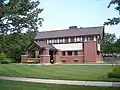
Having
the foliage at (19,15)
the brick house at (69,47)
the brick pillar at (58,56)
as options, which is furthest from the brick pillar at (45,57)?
the foliage at (19,15)

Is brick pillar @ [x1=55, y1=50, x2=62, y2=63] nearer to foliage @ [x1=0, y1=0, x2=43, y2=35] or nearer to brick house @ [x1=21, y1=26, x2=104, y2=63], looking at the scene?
brick house @ [x1=21, y1=26, x2=104, y2=63]

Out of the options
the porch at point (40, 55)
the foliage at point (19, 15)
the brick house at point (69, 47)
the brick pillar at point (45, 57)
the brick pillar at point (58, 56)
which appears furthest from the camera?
the brick pillar at point (58, 56)

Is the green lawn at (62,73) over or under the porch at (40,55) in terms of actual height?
under

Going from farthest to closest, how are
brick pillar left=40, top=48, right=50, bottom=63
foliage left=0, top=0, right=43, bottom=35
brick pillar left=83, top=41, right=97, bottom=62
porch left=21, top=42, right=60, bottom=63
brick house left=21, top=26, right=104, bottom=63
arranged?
brick pillar left=83, top=41, right=97, bottom=62, brick house left=21, top=26, right=104, bottom=63, porch left=21, top=42, right=60, bottom=63, brick pillar left=40, top=48, right=50, bottom=63, foliage left=0, top=0, right=43, bottom=35

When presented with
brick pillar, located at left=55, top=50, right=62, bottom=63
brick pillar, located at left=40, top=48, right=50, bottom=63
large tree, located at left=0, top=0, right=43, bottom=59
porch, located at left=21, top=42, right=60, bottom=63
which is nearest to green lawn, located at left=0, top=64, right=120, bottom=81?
large tree, located at left=0, top=0, right=43, bottom=59

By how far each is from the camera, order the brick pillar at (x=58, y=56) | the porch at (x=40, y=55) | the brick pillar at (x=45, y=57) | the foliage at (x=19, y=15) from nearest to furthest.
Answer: the foliage at (x=19, y=15)
the brick pillar at (x=45, y=57)
the porch at (x=40, y=55)
the brick pillar at (x=58, y=56)

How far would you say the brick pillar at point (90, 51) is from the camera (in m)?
61.4

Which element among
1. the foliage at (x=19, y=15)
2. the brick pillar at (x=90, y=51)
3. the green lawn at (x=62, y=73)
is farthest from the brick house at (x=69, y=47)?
the foliage at (x=19, y=15)

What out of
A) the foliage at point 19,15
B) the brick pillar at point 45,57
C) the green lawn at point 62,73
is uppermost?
the foliage at point 19,15

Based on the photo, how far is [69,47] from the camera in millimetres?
66938

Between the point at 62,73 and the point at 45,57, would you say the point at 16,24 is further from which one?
the point at 45,57

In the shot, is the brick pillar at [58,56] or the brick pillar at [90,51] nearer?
the brick pillar at [90,51]

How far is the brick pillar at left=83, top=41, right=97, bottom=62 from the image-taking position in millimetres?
61438

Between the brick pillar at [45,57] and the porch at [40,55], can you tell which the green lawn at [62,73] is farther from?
the porch at [40,55]
